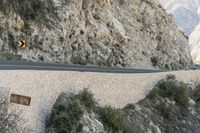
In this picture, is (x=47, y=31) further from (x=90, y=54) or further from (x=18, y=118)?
(x=18, y=118)

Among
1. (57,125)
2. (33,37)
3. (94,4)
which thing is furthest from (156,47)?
(57,125)

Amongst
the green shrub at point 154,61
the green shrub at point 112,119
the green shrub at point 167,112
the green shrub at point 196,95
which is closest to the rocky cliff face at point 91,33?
the green shrub at point 154,61

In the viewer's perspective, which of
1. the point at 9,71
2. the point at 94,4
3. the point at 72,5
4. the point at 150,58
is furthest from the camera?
the point at 150,58

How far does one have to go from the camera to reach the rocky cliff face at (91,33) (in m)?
40.2

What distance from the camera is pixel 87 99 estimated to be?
29.1 m

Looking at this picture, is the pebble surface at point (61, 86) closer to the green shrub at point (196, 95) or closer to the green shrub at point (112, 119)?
the green shrub at point (112, 119)

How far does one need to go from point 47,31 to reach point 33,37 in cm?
165

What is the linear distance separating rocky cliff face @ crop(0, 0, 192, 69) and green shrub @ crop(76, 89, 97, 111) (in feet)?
33.0

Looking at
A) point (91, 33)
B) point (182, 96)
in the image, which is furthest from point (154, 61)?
point (182, 96)

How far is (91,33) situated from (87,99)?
18.3 metres

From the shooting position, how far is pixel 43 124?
26.1 m

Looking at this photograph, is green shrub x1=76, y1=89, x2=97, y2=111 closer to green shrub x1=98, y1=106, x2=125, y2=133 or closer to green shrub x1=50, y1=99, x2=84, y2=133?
green shrub x1=98, y1=106, x2=125, y2=133

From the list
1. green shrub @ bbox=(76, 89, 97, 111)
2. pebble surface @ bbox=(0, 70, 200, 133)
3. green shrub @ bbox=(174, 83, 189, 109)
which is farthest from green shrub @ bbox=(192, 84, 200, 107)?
green shrub @ bbox=(76, 89, 97, 111)

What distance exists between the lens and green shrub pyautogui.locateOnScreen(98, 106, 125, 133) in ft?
94.4
